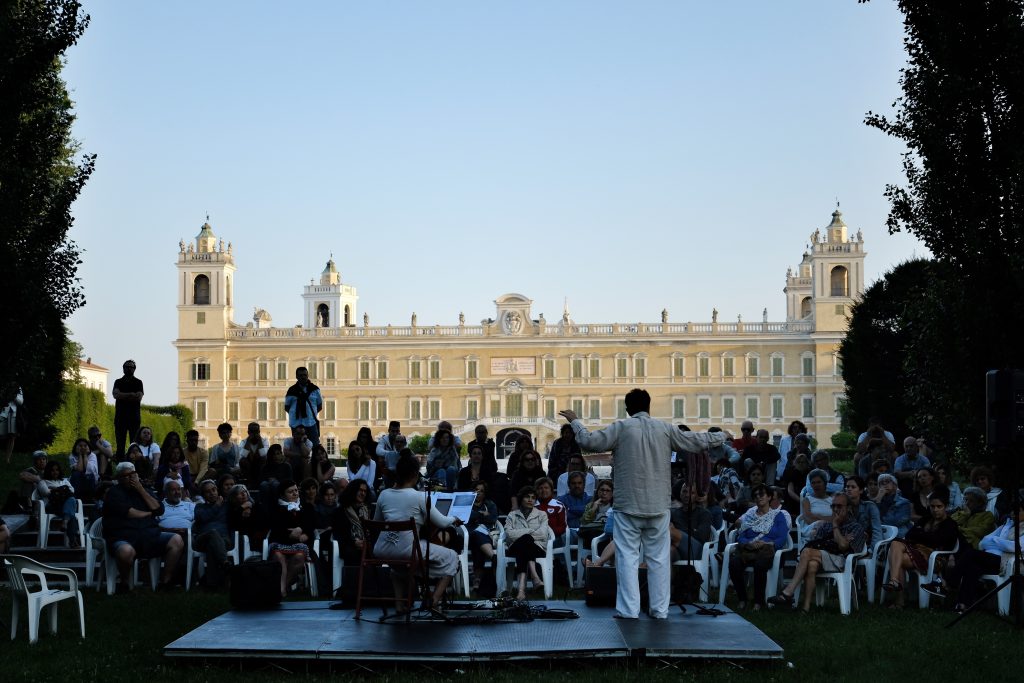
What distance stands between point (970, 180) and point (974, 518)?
9.93 ft

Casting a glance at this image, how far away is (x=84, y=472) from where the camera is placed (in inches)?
520

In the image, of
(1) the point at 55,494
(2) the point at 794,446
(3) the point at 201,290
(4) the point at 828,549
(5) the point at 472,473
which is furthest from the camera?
(3) the point at 201,290

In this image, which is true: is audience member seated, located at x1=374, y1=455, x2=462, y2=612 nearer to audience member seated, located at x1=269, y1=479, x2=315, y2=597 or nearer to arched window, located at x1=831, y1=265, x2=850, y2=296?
audience member seated, located at x1=269, y1=479, x2=315, y2=597

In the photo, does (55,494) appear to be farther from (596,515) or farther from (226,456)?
(596,515)

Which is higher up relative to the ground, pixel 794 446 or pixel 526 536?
pixel 794 446

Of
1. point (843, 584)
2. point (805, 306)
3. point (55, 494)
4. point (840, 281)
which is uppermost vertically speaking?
point (840, 281)

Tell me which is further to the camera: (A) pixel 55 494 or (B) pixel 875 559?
(A) pixel 55 494

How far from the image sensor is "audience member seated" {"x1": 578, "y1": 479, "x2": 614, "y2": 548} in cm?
1092

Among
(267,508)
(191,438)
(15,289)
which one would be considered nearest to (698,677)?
(267,508)

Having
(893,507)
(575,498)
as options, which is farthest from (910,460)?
(575,498)

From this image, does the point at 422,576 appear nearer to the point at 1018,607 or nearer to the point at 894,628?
the point at 894,628

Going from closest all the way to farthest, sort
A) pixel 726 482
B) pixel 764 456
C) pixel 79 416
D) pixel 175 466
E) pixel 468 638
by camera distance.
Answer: pixel 468 638
pixel 175 466
pixel 726 482
pixel 764 456
pixel 79 416

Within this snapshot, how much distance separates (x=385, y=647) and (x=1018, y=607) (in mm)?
3752

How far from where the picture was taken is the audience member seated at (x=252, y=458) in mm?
14039
